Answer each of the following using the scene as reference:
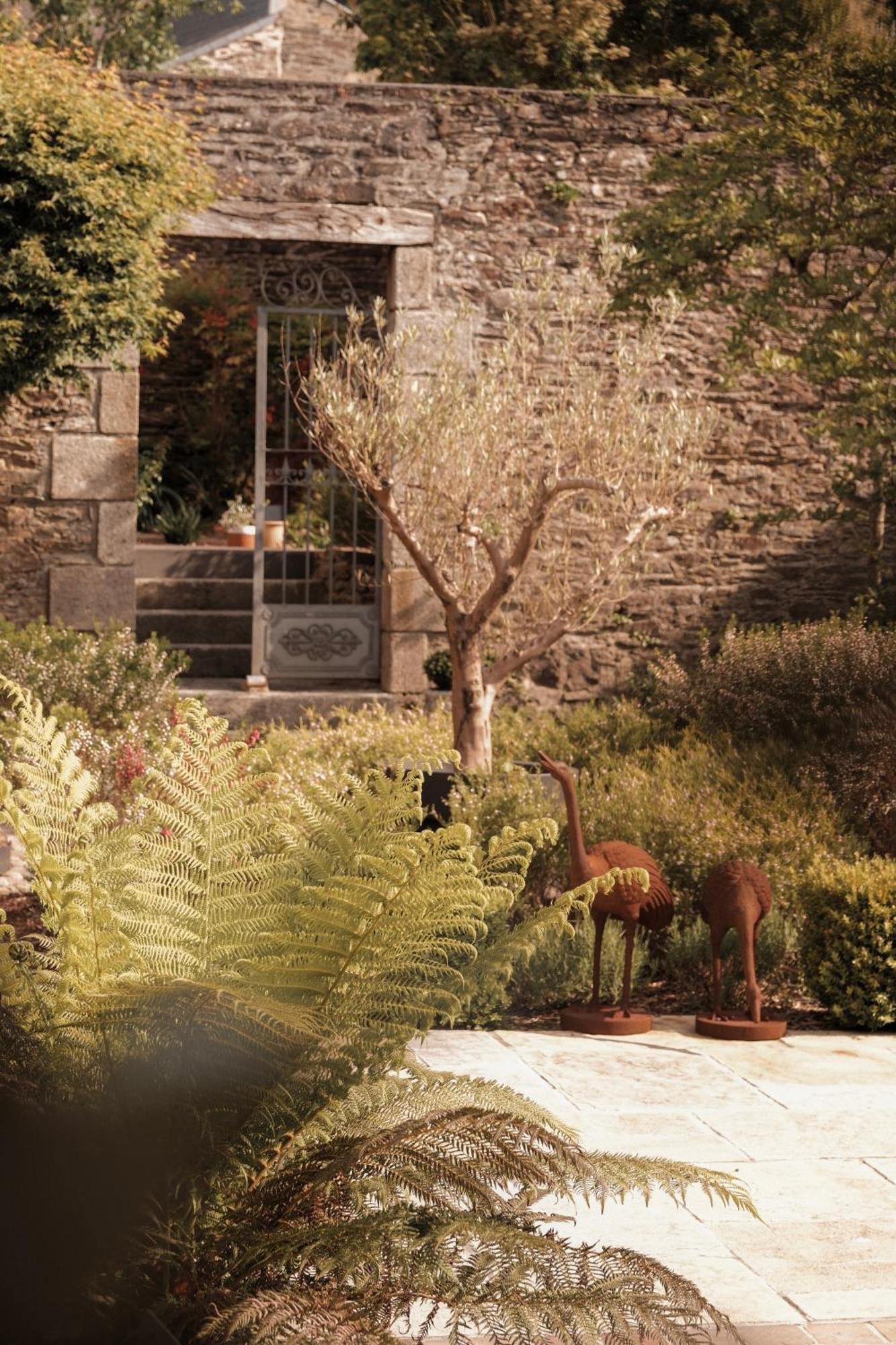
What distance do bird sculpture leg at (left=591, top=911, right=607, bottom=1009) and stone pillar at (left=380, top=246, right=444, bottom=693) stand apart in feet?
15.3

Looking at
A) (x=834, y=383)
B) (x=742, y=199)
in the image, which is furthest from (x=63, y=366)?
(x=834, y=383)

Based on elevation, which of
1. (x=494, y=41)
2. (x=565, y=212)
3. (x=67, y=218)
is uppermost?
(x=494, y=41)

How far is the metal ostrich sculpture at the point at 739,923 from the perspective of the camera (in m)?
4.94

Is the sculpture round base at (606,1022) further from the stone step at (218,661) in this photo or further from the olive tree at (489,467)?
the stone step at (218,661)

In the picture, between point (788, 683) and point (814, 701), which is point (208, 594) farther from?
point (814, 701)

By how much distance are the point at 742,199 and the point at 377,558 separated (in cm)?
312

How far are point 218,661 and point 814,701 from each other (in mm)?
4277

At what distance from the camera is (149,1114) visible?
190cm

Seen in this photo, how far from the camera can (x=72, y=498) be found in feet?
30.7

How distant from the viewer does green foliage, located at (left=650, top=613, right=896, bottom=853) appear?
22.8ft

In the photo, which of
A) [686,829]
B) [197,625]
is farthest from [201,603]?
[686,829]

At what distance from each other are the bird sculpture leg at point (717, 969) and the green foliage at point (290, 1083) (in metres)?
2.71

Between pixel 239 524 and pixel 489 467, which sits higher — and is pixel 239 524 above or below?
below

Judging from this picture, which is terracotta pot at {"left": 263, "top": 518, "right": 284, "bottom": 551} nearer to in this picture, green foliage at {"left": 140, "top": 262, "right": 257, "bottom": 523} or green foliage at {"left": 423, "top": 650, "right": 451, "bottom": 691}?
green foliage at {"left": 140, "top": 262, "right": 257, "bottom": 523}
